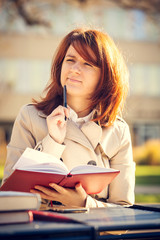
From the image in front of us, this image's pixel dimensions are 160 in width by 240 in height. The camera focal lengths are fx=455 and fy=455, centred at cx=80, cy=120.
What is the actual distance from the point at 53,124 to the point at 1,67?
18.7 m

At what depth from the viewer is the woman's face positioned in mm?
2289

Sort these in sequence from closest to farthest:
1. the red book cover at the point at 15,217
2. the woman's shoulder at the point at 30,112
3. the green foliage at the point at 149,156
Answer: the red book cover at the point at 15,217
the woman's shoulder at the point at 30,112
the green foliage at the point at 149,156

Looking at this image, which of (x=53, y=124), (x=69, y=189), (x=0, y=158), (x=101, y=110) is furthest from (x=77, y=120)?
(x=0, y=158)

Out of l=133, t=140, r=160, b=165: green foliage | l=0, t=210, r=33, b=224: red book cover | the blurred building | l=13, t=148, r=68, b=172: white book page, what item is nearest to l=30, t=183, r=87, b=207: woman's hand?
l=13, t=148, r=68, b=172: white book page

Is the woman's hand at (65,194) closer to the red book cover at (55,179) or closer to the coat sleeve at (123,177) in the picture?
the red book cover at (55,179)

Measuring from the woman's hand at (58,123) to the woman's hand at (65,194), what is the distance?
328 millimetres

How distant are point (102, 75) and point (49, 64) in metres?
18.7

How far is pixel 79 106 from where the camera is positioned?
2.44 metres

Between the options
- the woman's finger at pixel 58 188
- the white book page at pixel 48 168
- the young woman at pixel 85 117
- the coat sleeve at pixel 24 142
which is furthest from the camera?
the young woman at pixel 85 117

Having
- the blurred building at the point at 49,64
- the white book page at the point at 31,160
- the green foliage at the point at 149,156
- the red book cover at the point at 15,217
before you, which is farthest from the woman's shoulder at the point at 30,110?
the blurred building at the point at 49,64

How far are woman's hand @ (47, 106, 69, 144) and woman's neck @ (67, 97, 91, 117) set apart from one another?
9.6 inches

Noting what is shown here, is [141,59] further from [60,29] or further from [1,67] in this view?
[1,67]

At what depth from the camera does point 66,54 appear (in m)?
2.42

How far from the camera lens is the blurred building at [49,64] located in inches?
806
